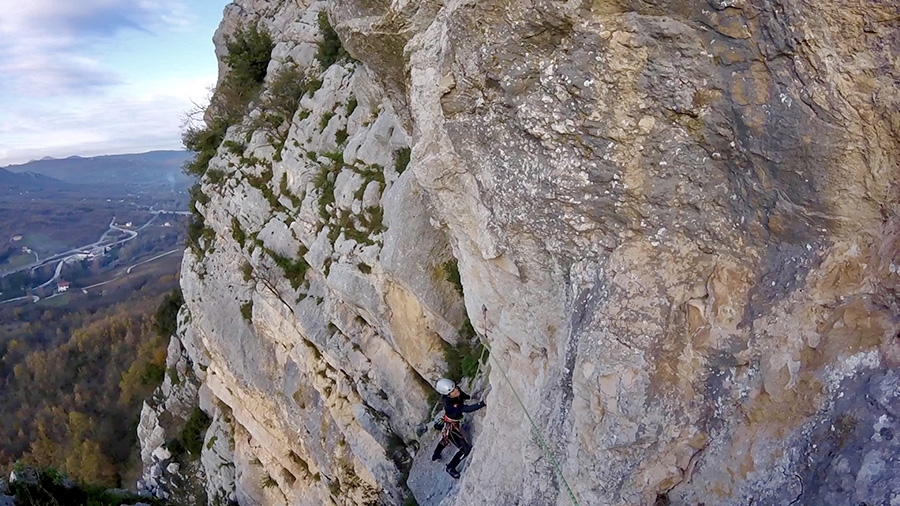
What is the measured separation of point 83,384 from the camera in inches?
1599

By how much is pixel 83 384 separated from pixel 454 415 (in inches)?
1710

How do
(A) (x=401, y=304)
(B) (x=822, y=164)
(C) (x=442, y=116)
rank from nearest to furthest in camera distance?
(B) (x=822, y=164), (C) (x=442, y=116), (A) (x=401, y=304)

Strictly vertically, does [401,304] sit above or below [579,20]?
below

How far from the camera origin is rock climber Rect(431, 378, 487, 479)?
876cm

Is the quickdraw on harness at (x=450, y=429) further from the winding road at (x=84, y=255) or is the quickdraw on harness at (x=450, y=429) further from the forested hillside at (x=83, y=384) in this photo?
the winding road at (x=84, y=255)

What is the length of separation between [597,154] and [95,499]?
654 inches

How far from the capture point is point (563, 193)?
17.0 ft

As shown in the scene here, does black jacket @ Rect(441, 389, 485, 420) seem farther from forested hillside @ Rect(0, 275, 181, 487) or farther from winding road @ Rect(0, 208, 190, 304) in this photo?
winding road @ Rect(0, 208, 190, 304)

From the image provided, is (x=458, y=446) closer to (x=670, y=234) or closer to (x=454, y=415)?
(x=454, y=415)

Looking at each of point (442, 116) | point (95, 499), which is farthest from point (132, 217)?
point (442, 116)

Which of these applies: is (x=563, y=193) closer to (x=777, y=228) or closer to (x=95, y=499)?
(x=777, y=228)

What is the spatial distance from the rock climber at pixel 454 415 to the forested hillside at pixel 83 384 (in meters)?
21.2

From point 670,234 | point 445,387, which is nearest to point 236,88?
point 445,387

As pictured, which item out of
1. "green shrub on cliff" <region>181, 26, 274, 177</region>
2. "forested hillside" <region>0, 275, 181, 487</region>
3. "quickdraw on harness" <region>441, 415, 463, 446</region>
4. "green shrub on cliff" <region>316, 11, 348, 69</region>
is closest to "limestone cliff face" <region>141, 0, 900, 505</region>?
"quickdraw on harness" <region>441, 415, 463, 446</region>
